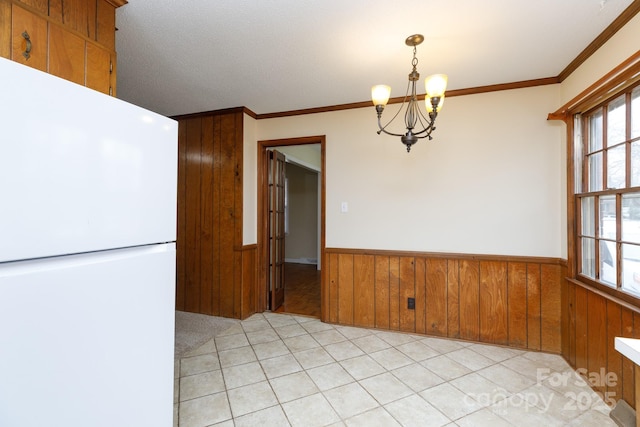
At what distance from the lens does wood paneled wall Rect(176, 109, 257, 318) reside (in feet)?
10.1

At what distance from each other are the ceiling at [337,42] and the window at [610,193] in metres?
0.54

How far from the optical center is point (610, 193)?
1.74 meters

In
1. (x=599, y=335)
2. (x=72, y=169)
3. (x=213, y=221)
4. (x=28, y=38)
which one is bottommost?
(x=599, y=335)

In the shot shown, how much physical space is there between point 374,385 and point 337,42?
93.8 inches

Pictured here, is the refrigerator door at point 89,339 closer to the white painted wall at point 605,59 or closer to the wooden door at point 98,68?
the wooden door at point 98,68

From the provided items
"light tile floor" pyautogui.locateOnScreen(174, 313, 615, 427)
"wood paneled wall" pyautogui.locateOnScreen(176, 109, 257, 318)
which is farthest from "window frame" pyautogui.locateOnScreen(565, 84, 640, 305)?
"wood paneled wall" pyautogui.locateOnScreen(176, 109, 257, 318)

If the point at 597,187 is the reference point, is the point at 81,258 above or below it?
below

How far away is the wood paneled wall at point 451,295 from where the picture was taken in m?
2.34

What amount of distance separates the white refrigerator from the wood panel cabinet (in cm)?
76

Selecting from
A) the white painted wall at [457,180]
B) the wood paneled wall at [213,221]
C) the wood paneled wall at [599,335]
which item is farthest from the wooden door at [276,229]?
the wood paneled wall at [599,335]

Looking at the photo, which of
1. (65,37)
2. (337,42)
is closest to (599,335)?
(337,42)

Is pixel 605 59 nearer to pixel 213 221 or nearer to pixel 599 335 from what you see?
pixel 599 335

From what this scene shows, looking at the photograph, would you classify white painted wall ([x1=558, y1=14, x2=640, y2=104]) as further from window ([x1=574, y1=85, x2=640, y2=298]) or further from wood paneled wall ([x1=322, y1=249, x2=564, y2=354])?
wood paneled wall ([x1=322, y1=249, x2=564, y2=354])

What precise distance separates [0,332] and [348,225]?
254 cm
